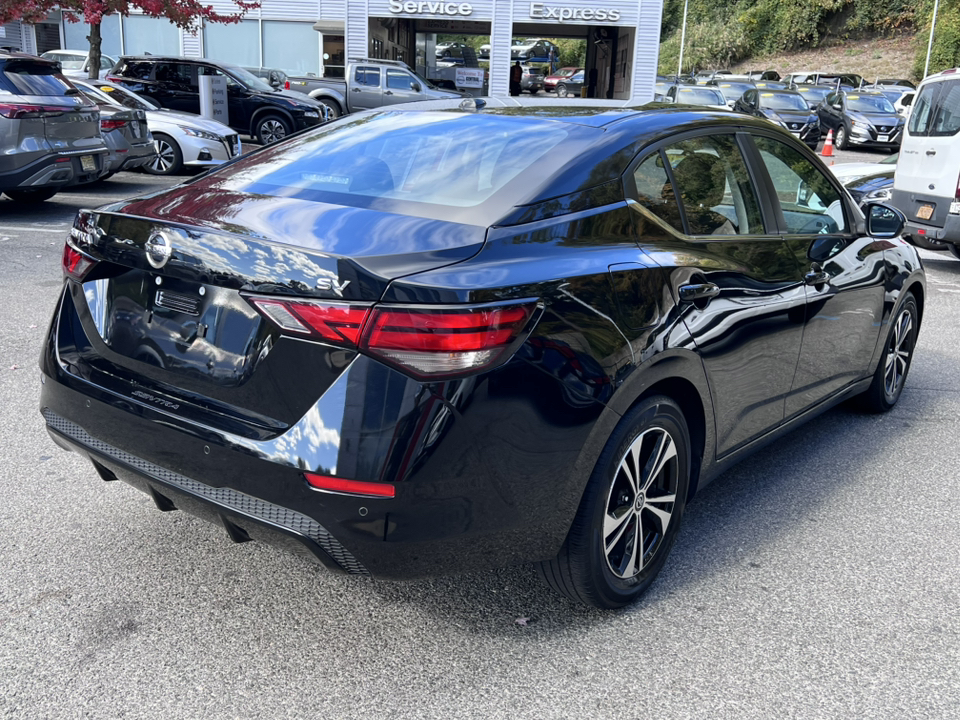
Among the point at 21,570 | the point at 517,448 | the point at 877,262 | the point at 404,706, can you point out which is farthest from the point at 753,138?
the point at 21,570

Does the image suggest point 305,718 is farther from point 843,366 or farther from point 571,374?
point 843,366

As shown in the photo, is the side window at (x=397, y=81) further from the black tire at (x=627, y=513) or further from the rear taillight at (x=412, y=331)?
the rear taillight at (x=412, y=331)

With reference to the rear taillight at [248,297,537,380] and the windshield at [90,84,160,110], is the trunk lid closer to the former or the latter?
the rear taillight at [248,297,537,380]

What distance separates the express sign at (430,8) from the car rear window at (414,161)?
97.3 feet

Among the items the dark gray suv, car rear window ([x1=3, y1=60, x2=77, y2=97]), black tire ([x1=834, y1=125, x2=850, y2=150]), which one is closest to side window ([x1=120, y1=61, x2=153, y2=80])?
the dark gray suv

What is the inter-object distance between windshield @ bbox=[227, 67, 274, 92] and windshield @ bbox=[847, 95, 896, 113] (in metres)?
15.9

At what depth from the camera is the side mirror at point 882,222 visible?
4504 mm

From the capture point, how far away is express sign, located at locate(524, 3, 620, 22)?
104 feet

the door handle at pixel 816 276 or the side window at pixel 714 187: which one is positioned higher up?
the side window at pixel 714 187

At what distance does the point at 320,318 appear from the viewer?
242cm

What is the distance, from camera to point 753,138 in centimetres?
384

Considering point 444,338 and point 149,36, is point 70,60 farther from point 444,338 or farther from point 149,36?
point 444,338

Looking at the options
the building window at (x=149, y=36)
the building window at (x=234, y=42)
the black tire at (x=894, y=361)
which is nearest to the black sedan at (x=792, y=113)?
the building window at (x=234, y=42)

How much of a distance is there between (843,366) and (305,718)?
2.97m
